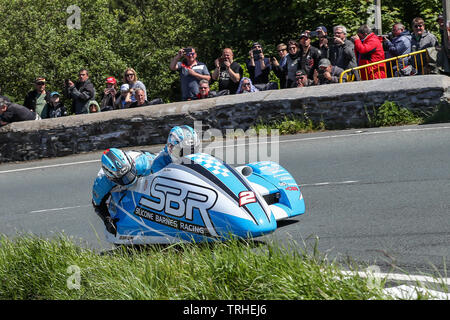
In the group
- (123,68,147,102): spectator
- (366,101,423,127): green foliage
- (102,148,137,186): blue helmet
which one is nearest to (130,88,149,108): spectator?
(123,68,147,102): spectator

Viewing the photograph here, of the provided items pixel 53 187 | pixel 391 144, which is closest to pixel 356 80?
pixel 391 144

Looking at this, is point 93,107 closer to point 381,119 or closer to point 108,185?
point 381,119

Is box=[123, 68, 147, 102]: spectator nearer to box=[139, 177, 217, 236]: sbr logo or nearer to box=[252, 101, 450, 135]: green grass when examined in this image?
box=[252, 101, 450, 135]: green grass

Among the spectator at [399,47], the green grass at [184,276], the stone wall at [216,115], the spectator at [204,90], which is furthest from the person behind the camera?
the spectator at [204,90]

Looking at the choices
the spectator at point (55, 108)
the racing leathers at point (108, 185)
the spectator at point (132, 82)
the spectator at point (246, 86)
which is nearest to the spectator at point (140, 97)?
the spectator at point (132, 82)

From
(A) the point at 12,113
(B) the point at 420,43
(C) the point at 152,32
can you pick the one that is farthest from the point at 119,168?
(C) the point at 152,32

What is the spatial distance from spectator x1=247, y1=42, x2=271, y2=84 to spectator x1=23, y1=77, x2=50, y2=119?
14.7 ft

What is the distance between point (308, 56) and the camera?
1291 cm

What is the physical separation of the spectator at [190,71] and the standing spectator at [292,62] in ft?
5.13

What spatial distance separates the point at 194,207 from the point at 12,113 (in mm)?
8626

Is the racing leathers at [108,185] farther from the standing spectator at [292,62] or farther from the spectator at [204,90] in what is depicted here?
the standing spectator at [292,62]

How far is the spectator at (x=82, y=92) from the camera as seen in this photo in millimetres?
14195
